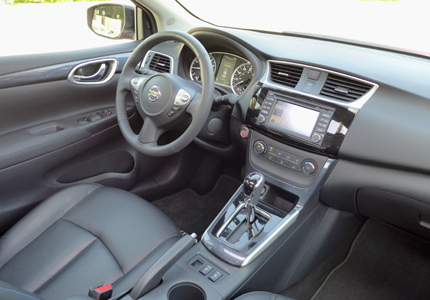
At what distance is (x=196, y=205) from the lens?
2312 mm

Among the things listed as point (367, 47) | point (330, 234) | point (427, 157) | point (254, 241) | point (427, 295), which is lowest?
point (427, 295)

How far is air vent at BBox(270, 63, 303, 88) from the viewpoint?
1.51m

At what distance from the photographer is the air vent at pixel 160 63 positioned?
1904mm

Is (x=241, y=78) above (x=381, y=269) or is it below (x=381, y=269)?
above

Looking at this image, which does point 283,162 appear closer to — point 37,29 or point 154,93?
point 154,93

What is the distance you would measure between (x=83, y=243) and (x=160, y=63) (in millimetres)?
993

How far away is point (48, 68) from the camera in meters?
1.77

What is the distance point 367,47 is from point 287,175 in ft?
2.03

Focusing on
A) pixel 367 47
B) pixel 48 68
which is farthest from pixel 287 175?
pixel 48 68

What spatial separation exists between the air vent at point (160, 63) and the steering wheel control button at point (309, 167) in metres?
0.84

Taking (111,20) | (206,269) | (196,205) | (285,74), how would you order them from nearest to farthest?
(206,269) < (285,74) < (111,20) < (196,205)

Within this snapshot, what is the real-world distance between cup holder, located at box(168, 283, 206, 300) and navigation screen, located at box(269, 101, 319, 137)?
67cm

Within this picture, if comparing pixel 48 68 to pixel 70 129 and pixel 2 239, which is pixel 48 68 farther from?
pixel 2 239

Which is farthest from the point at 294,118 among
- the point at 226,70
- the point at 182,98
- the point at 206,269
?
the point at 206,269
